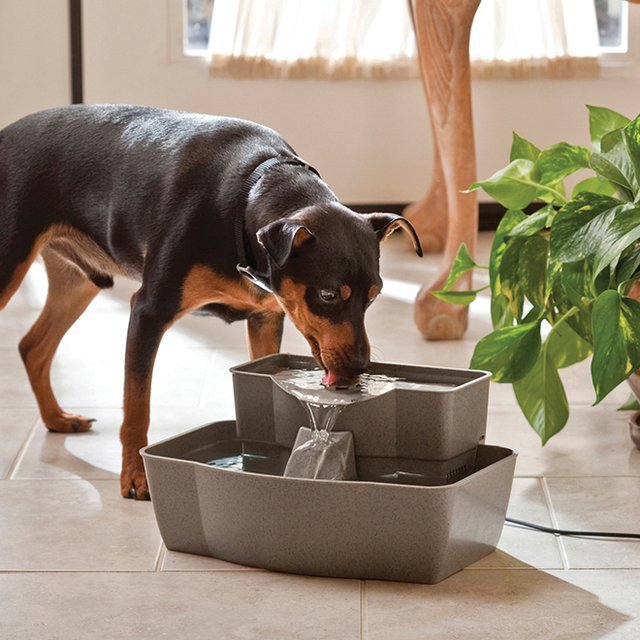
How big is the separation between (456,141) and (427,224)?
120 centimetres

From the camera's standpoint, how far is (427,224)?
4.16 metres

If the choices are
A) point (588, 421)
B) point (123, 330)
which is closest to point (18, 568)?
point (588, 421)

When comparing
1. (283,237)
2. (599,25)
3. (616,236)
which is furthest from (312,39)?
(283,237)

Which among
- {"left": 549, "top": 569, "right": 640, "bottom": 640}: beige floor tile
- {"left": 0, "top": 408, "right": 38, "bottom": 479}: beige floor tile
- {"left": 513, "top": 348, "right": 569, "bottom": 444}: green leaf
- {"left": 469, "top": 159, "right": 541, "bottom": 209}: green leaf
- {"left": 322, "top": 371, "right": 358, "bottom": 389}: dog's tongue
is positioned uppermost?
{"left": 469, "top": 159, "right": 541, "bottom": 209}: green leaf

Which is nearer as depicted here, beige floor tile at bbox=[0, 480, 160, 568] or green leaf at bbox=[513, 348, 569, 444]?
beige floor tile at bbox=[0, 480, 160, 568]

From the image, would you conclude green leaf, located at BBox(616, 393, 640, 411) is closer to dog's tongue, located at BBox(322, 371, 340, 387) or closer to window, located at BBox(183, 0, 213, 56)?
dog's tongue, located at BBox(322, 371, 340, 387)

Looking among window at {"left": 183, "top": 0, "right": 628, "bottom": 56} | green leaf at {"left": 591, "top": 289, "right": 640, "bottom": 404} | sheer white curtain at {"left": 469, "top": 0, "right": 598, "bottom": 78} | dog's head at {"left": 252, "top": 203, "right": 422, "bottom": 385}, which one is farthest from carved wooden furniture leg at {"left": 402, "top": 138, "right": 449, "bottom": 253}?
dog's head at {"left": 252, "top": 203, "right": 422, "bottom": 385}

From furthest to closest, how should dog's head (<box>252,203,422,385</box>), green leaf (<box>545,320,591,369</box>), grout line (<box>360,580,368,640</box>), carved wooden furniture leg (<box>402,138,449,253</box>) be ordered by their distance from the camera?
carved wooden furniture leg (<box>402,138,449,253</box>)
green leaf (<box>545,320,591,369</box>)
dog's head (<box>252,203,422,385</box>)
grout line (<box>360,580,368,640</box>)

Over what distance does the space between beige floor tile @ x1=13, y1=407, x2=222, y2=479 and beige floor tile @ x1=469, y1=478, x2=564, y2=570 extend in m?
0.68

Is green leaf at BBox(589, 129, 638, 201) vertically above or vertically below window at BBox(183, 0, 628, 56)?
below

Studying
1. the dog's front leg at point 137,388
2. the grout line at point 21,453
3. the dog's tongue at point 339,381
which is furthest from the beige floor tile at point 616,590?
the grout line at point 21,453

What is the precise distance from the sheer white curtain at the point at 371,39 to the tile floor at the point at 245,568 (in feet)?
6.93

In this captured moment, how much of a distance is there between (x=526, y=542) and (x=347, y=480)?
29 centimetres

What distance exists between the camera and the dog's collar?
1808mm
